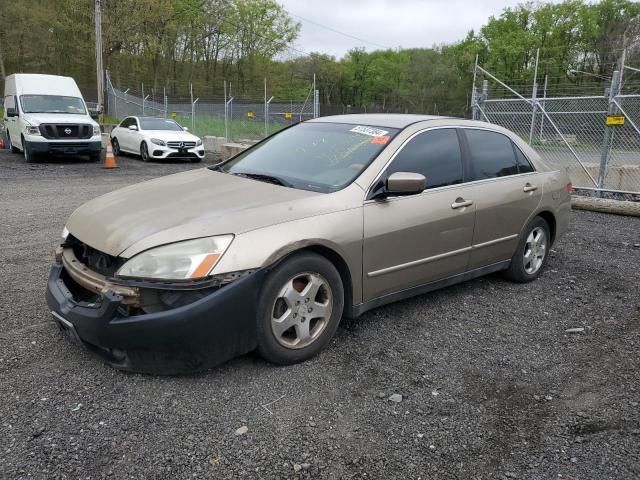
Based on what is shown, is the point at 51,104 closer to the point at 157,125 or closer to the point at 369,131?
the point at 157,125

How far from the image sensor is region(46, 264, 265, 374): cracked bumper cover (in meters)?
2.92

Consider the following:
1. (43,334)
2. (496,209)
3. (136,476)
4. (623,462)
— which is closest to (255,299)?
(136,476)

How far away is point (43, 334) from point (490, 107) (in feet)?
38.4

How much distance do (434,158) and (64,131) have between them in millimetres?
12672

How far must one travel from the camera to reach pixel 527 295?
4.91m

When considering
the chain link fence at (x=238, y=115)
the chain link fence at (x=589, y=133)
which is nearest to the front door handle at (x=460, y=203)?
the chain link fence at (x=589, y=133)

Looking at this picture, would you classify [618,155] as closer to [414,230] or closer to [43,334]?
[414,230]

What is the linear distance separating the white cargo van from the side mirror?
1281 centimetres

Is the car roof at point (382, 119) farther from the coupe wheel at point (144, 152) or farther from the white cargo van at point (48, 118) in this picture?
the coupe wheel at point (144, 152)

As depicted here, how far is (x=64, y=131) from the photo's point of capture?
14.2 meters

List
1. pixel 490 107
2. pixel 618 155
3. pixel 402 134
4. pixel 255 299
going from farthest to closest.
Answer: pixel 490 107 < pixel 618 155 < pixel 402 134 < pixel 255 299

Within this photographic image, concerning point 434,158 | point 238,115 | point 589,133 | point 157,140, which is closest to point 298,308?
point 434,158

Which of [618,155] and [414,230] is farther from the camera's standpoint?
[618,155]

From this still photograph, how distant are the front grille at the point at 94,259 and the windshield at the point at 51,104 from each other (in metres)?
12.8
